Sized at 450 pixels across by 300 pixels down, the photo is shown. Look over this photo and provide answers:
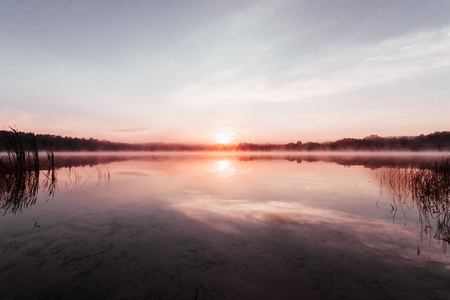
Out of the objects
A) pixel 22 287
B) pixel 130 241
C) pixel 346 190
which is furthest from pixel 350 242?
pixel 346 190

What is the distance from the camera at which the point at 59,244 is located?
21.5 feet

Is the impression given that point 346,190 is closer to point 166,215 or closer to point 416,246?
point 416,246

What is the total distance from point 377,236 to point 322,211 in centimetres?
294

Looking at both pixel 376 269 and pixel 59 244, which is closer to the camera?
pixel 376 269

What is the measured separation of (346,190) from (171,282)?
1420 centimetres

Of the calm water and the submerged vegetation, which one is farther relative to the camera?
the submerged vegetation

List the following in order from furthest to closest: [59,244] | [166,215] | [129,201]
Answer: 1. [129,201]
2. [166,215]
3. [59,244]

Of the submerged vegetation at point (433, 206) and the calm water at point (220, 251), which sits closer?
the calm water at point (220, 251)

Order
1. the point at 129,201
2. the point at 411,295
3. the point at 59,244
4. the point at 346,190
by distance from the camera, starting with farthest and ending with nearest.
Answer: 1. the point at 346,190
2. the point at 129,201
3. the point at 59,244
4. the point at 411,295

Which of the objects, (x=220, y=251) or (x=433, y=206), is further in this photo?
(x=433, y=206)

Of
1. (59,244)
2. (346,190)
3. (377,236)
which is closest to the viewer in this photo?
(59,244)

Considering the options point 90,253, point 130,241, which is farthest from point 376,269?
point 90,253

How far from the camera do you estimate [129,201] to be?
468 inches

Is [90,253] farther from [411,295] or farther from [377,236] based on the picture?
[377,236]
